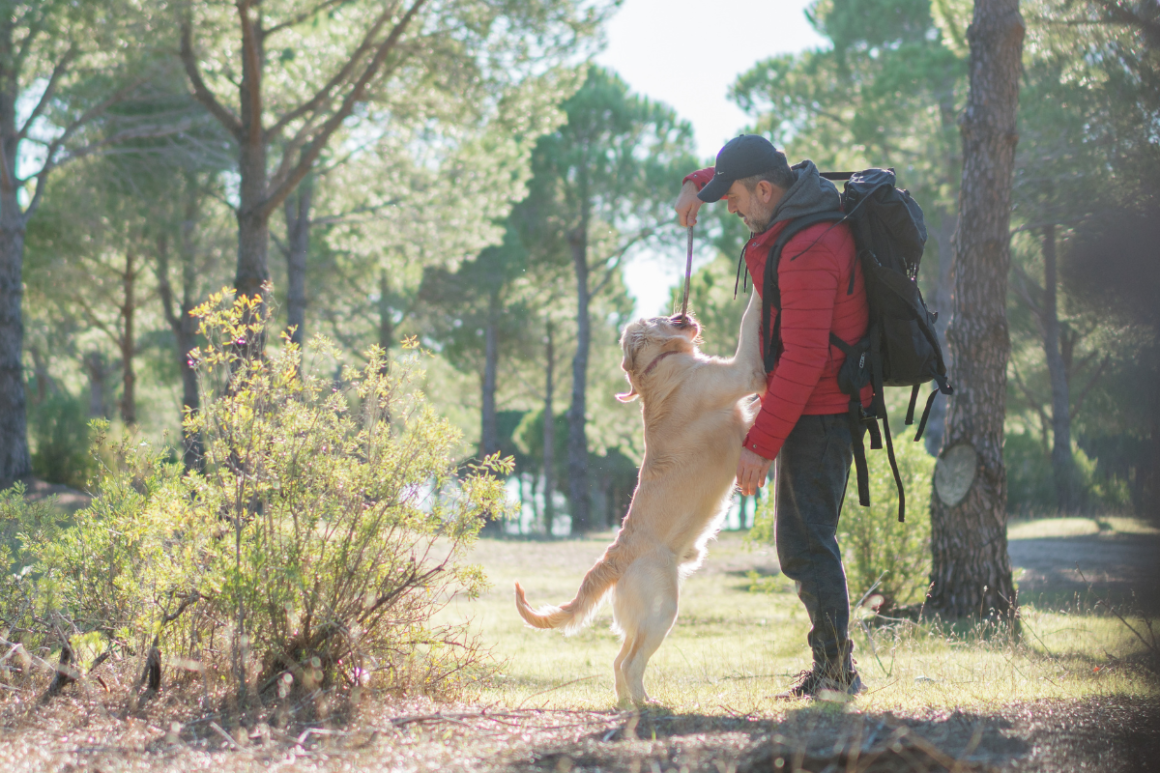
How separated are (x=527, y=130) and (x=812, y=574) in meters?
7.31

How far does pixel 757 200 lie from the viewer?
3197 millimetres

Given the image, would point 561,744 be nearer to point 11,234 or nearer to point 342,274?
point 11,234

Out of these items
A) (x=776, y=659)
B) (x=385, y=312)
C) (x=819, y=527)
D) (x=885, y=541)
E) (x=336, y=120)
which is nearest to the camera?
(x=819, y=527)

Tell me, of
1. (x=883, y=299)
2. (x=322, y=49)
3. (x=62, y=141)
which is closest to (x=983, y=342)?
(x=883, y=299)

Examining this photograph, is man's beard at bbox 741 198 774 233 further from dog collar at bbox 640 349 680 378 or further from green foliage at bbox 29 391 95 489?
green foliage at bbox 29 391 95 489

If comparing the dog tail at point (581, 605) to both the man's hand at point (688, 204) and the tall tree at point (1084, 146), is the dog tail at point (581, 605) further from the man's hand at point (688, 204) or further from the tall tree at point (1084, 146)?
the tall tree at point (1084, 146)

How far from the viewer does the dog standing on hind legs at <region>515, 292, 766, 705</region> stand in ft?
10.4

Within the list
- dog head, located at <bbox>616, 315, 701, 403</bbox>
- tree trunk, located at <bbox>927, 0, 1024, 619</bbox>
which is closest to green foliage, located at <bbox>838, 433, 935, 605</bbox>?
tree trunk, located at <bbox>927, 0, 1024, 619</bbox>

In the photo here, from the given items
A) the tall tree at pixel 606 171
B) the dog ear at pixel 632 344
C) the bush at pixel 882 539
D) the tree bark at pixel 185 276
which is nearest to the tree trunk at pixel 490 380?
the tall tree at pixel 606 171

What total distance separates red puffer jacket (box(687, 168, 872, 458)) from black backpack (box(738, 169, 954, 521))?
1.5 inches

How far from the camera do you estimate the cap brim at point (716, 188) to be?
3111 mm

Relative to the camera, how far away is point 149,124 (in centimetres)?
1270

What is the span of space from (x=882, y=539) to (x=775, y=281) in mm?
3973

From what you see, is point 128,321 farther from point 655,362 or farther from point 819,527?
point 819,527
